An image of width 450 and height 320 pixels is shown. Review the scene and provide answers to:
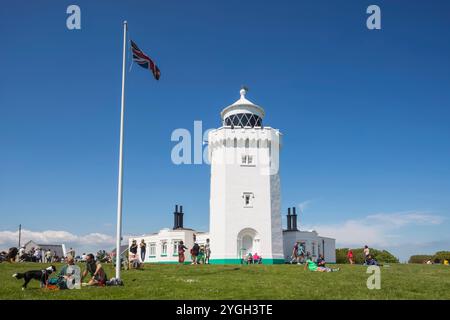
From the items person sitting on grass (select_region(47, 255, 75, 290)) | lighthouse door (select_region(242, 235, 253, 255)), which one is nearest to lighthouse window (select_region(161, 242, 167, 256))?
lighthouse door (select_region(242, 235, 253, 255))

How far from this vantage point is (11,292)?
14727 mm

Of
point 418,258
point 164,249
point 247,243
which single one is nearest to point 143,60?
point 247,243

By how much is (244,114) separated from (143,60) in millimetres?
23568

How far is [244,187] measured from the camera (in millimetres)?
42625

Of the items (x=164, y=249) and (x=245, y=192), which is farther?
(x=164, y=249)

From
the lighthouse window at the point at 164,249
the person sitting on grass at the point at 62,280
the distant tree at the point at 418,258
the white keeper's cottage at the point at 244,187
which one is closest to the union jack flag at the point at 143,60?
the person sitting on grass at the point at 62,280

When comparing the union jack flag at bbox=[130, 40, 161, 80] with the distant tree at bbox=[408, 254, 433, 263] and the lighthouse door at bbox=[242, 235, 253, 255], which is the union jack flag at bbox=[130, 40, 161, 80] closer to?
the lighthouse door at bbox=[242, 235, 253, 255]

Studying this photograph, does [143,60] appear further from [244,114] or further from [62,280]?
[244,114]

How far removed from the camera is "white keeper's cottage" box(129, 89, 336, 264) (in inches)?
1641

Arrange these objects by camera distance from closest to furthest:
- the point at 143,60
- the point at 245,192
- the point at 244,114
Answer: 1. the point at 143,60
2. the point at 245,192
3. the point at 244,114

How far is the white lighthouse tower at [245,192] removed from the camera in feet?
137

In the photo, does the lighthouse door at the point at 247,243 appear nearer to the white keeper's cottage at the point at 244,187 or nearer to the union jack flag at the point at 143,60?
the white keeper's cottage at the point at 244,187
